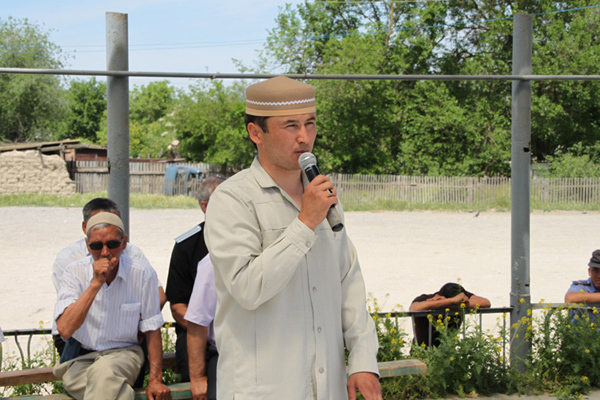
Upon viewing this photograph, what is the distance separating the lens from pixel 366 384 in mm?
2082

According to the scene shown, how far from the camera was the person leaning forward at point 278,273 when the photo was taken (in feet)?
6.12

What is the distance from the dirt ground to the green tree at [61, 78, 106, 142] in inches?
2091

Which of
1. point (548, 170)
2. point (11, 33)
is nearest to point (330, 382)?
point (548, 170)

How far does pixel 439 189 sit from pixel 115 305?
25.2 meters

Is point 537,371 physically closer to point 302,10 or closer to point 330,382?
point 330,382

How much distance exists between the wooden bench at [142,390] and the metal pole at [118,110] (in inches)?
37.6

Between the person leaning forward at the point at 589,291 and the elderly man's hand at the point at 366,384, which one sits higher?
the elderly man's hand at the point at 366,384

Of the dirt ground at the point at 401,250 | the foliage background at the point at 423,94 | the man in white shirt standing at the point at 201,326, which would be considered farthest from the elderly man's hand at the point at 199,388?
the foliage background at the point at 423,94

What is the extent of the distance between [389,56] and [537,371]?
29976 millimetres

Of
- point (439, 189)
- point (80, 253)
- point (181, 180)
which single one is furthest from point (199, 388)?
point (181, 180)

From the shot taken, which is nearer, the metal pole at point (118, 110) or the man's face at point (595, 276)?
the metal pole at point (118, 110)

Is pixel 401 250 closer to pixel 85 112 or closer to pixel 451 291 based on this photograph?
pixel 451 291

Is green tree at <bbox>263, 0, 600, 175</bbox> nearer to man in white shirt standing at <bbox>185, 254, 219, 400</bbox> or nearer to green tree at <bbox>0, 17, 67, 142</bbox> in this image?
green tree at <bbox>0, 17, 67, 142</bbox>

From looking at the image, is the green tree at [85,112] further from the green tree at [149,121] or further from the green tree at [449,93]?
the green tree at [449,93]
